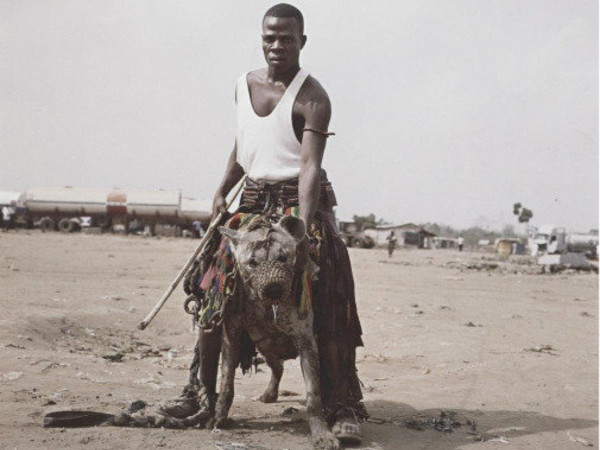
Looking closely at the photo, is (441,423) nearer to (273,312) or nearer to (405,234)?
(273,312)

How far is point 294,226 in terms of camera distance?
353cm

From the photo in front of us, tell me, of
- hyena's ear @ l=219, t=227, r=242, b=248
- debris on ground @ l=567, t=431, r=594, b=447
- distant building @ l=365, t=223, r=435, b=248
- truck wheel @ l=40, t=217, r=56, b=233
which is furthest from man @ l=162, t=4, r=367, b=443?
distant building @ l=365, t=223, r=435, b=248

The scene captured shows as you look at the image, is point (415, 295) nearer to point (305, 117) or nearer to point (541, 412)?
point (541, 412)

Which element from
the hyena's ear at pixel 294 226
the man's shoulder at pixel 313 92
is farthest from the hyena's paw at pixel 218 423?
the man's shoulder at pixel 313 92

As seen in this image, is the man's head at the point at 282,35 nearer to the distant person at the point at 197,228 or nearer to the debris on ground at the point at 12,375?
the debris on ground at the point at 12,375

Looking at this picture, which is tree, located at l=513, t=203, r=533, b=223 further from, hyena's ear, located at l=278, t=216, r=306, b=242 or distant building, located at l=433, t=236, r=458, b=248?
hyena's ear, located at l=278, t=216, r=306, b=242

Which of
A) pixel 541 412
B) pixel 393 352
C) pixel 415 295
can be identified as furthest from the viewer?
pixel 415 295

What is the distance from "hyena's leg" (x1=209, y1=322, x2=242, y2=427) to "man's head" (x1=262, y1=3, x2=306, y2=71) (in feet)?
5.37

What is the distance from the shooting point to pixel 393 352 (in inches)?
301

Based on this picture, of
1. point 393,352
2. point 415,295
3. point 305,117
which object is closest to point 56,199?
point 415,295

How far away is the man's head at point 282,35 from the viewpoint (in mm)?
3855

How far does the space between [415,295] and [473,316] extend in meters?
2.79

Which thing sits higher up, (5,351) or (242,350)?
(242,350)

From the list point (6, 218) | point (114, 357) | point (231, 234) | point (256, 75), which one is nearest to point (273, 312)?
point (231, 234)
